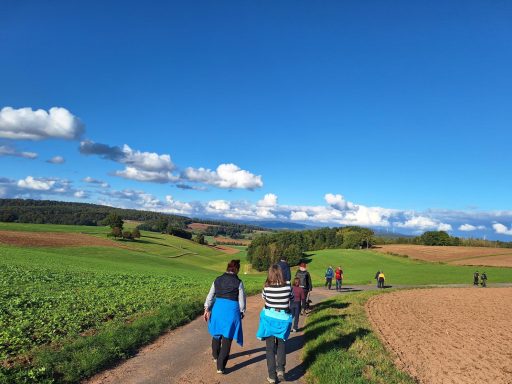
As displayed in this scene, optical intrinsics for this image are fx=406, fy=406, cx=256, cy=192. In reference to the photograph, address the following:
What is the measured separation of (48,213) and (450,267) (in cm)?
11870

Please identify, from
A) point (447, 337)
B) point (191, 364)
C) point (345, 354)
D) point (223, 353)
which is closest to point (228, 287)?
point (223, 353)

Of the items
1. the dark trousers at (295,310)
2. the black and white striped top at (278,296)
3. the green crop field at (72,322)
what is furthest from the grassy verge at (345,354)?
the green crop field at (72,322)

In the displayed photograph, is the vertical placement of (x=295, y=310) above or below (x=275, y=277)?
below

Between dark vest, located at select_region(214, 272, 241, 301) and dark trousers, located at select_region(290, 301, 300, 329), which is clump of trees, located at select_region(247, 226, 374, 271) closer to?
dark trousers, located at select_region(290, 301, 300, 329)

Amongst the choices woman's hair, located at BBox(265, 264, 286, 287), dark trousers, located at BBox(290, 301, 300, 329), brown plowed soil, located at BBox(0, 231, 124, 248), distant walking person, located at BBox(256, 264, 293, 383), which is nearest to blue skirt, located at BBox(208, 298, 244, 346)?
distant walking person, located at BBox(256, 264, 293, 383)

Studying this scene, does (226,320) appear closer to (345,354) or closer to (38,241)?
(345,354)

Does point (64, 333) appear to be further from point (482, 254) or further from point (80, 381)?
point (482, 254)

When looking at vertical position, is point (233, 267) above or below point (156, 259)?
above

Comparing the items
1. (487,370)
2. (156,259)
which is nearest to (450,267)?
(156,259)

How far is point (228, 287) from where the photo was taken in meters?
8.62

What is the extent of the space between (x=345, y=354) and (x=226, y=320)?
3340 millimetres

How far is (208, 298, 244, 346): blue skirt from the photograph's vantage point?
8518 millimetres

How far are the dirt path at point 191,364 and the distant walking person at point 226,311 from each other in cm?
49

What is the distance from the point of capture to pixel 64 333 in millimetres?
10906
